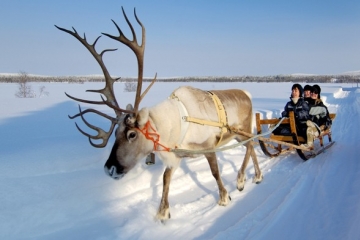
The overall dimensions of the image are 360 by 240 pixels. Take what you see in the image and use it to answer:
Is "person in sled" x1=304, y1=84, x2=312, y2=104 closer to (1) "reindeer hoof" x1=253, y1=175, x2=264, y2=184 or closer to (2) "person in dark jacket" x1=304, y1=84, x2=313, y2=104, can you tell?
(2) "person in dark jacket" x1=304, y1=84, x2=313, y2=104

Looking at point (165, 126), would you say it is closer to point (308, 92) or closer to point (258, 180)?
point (258, 180)

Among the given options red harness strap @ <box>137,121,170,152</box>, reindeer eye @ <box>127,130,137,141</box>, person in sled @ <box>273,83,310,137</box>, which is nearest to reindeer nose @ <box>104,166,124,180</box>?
reindeer eye @ <box>127,130,137,141</box>

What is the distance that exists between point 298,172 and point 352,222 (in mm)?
2220

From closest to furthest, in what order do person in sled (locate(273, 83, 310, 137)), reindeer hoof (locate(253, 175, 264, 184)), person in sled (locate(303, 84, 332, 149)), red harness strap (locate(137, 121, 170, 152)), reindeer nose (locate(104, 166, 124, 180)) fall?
1. reindeer nose (locate(104, 166, 124, 180))
2. red harness strap (locate(137, 121, 170, 152))
3. reindeer hoof (locate(253, 175, 264, 184))
4. person in sled (locate(303, 84, 332, 149))
5. person in sled (locate(273, 83, 310, 137))

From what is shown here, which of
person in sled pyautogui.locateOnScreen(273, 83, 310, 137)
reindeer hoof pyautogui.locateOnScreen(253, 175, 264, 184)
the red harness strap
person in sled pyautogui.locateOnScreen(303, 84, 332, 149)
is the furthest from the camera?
person in sled pyautogui.locateOnScreen(273, 83, 310, 137)

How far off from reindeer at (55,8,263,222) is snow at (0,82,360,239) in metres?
0.37

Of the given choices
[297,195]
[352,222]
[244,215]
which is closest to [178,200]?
[244,215]

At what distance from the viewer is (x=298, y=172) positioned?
5.60 meters

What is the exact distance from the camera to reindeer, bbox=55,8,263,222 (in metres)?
3.63

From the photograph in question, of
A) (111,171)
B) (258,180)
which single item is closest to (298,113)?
(258,180)

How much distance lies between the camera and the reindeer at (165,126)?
11.9ft

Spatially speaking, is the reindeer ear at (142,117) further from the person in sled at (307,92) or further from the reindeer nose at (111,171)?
the person in sled at (307,92)

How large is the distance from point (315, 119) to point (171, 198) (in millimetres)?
4933

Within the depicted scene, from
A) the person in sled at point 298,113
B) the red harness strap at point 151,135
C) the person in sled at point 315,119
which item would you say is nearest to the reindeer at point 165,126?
the red harness strap at point 151,135
